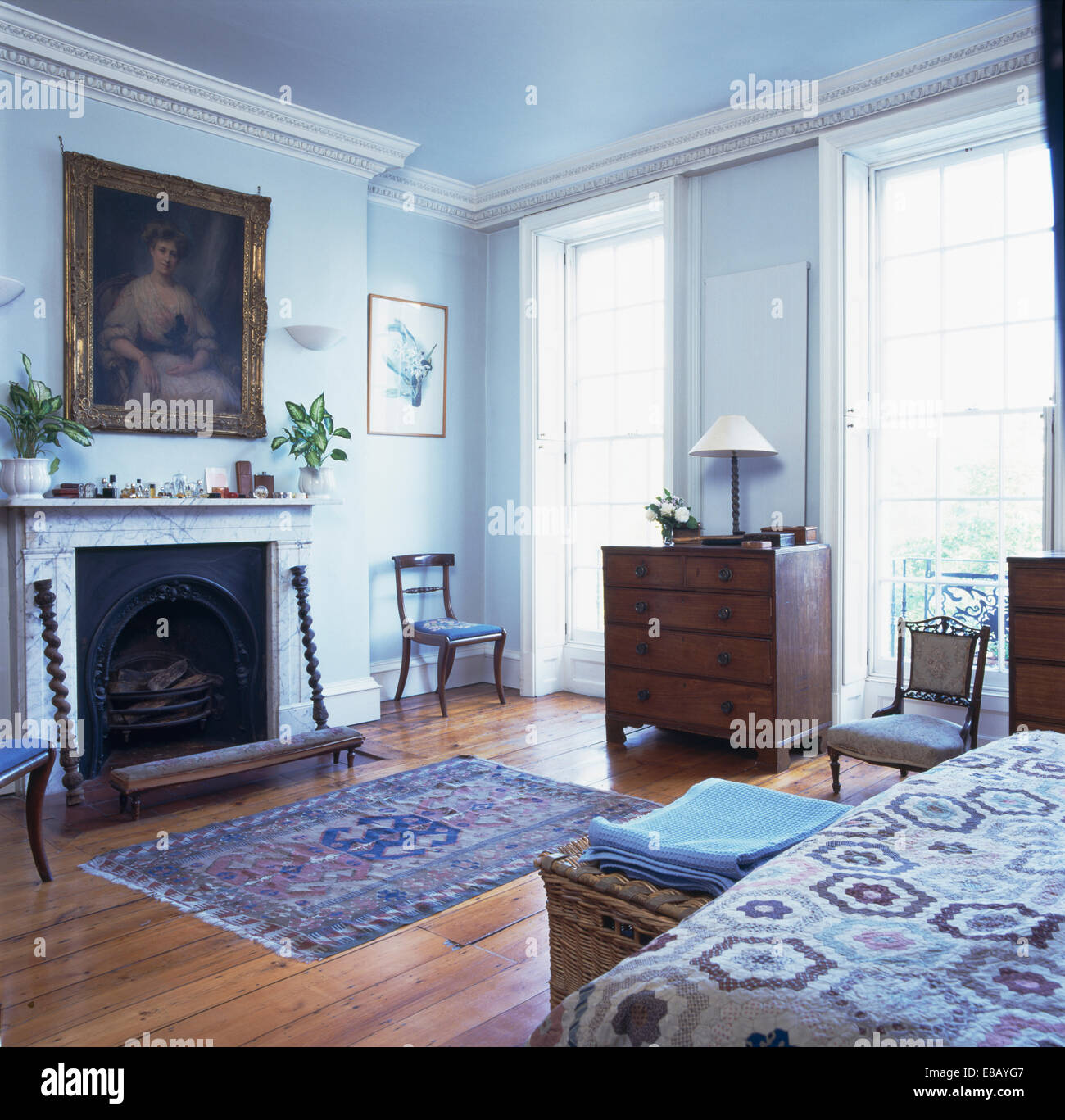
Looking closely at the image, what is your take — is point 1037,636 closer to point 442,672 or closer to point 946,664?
point 946,664

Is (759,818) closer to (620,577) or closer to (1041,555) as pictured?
(1041,555)

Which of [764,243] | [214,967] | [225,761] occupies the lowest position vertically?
[214,967]

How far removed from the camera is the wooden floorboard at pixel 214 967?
2150mm

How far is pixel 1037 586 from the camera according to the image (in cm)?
350

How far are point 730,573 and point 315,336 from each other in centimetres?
261

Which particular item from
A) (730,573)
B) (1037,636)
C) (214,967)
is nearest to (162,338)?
(730,573)

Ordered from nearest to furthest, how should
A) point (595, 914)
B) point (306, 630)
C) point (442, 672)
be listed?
1. point (595, 914)
2. point (306, 630)
3. point (442, 672)

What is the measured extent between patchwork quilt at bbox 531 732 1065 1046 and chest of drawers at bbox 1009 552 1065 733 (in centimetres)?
224

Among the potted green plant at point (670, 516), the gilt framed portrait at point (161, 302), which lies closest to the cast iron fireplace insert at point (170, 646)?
the gilt framed portrait at point (161, 302)

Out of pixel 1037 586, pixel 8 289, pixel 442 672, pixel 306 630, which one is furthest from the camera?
pixel 442 672

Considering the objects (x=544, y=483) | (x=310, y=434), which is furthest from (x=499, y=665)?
(x=310, y=434)

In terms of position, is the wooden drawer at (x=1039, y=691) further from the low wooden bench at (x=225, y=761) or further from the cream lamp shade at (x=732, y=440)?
the low wooden bench at (x=225, y=761)

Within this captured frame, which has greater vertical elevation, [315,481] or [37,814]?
[315,481]

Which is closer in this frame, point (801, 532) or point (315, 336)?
point (801, 532)
